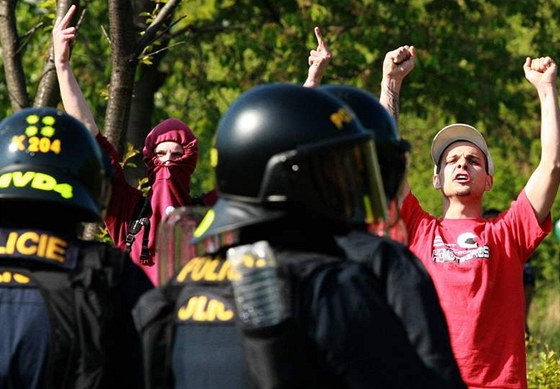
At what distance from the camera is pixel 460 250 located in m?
6.23

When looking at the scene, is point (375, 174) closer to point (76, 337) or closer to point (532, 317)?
point (76, 337)

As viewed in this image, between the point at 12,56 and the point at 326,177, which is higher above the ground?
the point at 12,56

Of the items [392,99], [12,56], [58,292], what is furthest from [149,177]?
[58,292]

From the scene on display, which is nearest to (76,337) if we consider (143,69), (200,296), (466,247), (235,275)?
(200,296)

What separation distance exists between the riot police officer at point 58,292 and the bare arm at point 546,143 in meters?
2.77

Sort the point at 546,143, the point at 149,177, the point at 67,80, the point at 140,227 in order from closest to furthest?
1. the point at 546,143
2. the point at 67,80
3. the point at 140,227
4. the point at 149,177

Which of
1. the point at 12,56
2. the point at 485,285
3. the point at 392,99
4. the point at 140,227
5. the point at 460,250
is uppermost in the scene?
the point at 12,56

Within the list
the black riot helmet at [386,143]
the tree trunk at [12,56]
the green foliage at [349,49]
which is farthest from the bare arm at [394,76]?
the green foliage at [349,49]

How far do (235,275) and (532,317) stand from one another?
15806 mm

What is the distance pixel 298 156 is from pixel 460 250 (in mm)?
3147

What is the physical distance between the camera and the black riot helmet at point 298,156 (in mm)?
3211

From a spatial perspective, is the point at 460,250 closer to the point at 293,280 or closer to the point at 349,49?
the point at 293,280

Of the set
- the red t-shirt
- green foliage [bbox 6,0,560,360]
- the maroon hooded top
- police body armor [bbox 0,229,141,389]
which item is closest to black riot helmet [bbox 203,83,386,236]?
police body armor [bbox 0,229,141,389]

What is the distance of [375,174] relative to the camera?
3303 mm
